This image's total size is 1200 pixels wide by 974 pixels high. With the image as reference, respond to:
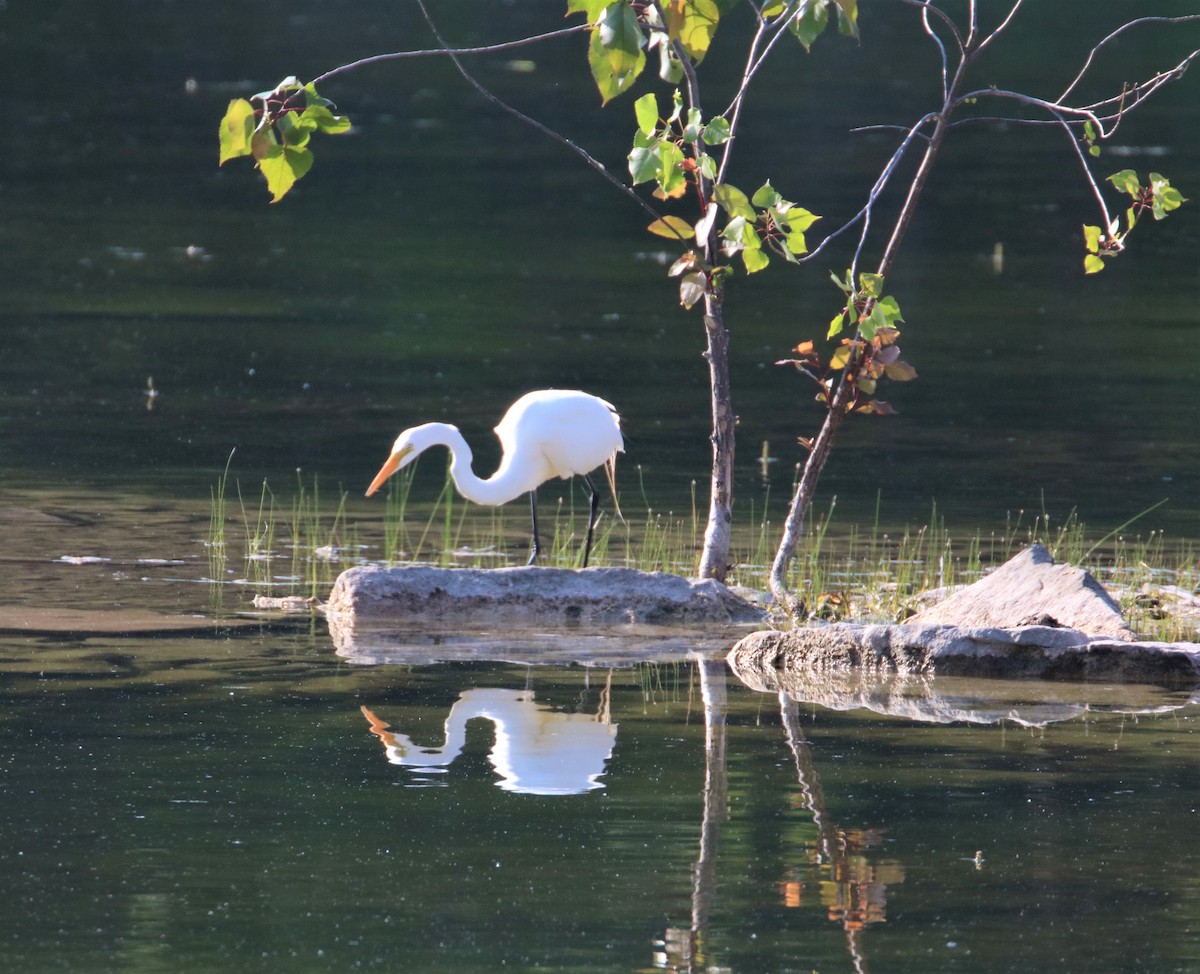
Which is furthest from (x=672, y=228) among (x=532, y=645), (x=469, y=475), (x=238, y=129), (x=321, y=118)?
(x=238, y=129)

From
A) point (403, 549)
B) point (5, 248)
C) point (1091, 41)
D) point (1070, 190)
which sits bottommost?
point (403, 549)

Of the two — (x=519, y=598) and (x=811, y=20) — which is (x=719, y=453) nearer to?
(x=519, y=598)

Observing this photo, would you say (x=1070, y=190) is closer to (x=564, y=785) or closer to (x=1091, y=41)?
(x=1091, y=41)

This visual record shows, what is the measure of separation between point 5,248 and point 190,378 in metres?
7.31

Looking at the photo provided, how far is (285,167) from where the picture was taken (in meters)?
7.10

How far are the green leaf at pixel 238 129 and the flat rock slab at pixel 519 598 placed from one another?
10.2ft

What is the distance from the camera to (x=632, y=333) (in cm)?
2017

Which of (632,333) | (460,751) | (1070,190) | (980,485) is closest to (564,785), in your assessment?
(460,751)

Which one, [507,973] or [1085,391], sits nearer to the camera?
[507,973]

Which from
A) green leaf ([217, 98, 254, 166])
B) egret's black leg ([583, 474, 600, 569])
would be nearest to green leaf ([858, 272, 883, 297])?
egret's black leg ([583, 474, 600, 569])

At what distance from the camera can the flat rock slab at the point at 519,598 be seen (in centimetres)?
984

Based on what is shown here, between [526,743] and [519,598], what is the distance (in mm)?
2126

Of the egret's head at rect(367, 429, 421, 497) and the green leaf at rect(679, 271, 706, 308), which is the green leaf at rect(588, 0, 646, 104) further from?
the egret's head at rect(367, 429, 421, 497)

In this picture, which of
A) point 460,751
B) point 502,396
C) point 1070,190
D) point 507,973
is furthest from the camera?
point 1070,190
